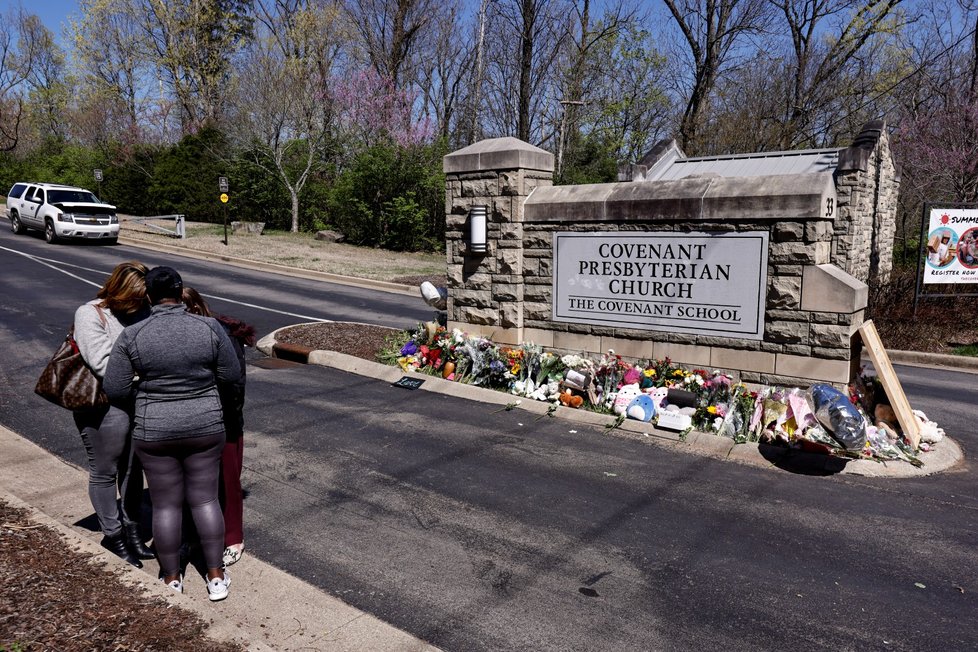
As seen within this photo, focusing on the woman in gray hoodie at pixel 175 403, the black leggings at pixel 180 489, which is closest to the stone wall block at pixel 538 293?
the woman in gray hoodie at pixel 175 403

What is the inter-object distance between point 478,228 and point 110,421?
5.76m

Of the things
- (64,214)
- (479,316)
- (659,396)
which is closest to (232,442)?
(659,396)

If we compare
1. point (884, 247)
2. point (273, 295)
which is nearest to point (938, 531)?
point (273, 295)

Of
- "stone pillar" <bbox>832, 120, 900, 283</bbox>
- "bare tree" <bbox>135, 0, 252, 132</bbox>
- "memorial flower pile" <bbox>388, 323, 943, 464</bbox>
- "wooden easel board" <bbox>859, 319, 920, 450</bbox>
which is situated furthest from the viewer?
"bare tree" <bbox>135, 0, 252, 132</bbox>

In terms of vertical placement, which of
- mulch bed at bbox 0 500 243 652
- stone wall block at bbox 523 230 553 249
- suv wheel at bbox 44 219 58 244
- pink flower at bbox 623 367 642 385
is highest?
stone wall block at bbox 523 230 553 249

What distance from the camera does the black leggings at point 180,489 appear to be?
3.77 m

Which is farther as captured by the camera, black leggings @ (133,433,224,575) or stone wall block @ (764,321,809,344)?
stone wall block @ (764,321,809,344)

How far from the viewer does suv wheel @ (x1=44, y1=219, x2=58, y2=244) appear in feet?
77.0

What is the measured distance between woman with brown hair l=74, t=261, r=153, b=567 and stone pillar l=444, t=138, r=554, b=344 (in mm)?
5438

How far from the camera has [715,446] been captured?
6.84 meters

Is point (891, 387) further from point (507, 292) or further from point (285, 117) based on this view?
point (285, 117)

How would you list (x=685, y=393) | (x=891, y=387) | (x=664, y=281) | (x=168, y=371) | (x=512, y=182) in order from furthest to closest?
1. (x=512, y=182)
2. (x=664, y=281)
3. (x=685, y=393)
4. (x=891, y=387)
5. (x=168, y=371)

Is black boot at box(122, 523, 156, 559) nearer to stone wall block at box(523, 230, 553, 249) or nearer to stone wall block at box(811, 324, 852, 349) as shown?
stone wall block at box(523, 230, 553, 249)

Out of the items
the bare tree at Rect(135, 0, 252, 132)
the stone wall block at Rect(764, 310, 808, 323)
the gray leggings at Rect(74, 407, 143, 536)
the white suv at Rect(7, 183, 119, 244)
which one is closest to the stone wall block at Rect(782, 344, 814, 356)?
the stone wall block at Rect(764, 310, 808, 323)
